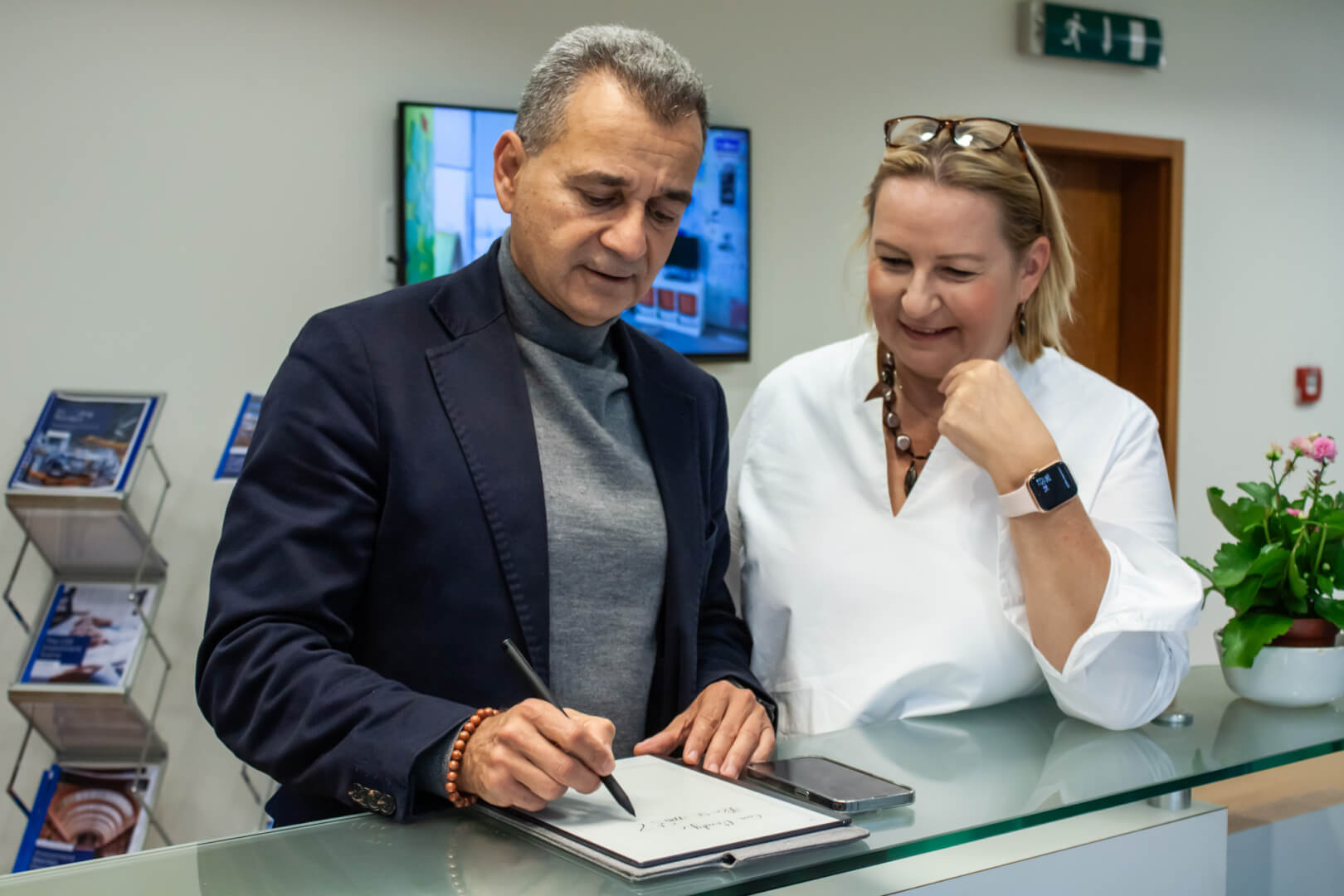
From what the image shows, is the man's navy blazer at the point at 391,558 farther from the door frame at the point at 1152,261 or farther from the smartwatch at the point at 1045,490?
the door frame at the point at 1152,261

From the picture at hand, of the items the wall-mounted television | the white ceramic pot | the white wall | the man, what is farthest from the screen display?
the white wall

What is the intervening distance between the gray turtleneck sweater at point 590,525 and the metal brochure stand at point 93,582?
1.92m

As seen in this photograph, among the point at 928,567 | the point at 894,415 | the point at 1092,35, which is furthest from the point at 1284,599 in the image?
the point at 1092,35

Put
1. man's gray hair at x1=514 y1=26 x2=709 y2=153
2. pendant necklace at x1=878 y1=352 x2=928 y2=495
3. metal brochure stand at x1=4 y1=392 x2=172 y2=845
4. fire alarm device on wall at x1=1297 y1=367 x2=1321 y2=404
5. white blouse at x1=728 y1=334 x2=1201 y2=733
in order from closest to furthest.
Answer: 1. man's gray hair at x1=514 y1=26 x2=709 y2=153
2. white blouse at x1=728 y1=334 x2=1201 y2=733
3. pendant necklace at x1=878 y1=352 x2=928 y2=495
4. metal brochure stand at x1=4 y1=392 x2=172 y2=845
5. fire alarm device on wall at x1=1297 y1=367 x2=1321 y2=404

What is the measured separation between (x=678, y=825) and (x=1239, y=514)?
3.07ft

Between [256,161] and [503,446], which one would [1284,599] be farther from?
[256,161]

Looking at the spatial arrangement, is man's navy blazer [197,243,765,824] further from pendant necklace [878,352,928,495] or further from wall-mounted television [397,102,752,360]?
wall-mounted television [397,102,752,360]

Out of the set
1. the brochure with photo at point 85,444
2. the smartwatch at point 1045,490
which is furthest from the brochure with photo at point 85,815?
the smartwatch at point 1045,490

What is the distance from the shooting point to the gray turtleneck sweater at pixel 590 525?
4.25 ft

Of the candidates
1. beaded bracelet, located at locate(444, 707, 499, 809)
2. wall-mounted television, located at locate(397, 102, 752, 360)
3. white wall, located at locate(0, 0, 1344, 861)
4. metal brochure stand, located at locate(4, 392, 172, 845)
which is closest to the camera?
beaded bracelet, located at locate(444, 707, 499, 809)

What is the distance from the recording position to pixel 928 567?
1.57m

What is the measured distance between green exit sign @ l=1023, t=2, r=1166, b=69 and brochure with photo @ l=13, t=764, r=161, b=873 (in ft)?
12.8

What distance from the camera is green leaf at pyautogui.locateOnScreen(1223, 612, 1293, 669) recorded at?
1392 millimetres

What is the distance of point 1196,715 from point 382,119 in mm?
2877
